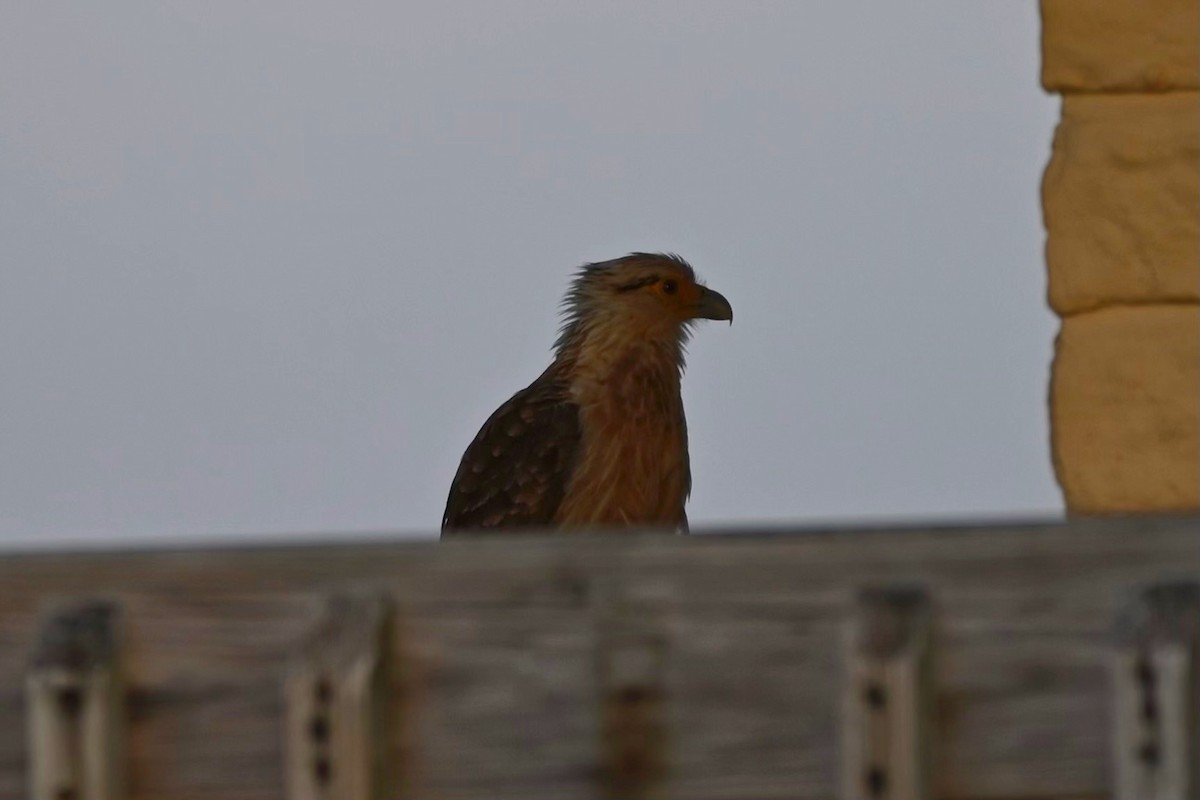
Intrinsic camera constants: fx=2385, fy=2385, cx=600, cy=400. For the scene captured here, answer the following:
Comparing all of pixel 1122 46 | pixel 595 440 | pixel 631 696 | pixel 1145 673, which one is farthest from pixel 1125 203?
pixel 595 440

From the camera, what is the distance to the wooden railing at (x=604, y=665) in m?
2.67

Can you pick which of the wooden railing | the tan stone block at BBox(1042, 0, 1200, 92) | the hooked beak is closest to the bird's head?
the hooked beak

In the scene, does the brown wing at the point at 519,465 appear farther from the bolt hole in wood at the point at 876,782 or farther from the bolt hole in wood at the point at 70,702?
the bolt hole in wood at the point at 876,782

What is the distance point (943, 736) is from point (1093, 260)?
64.1 inches

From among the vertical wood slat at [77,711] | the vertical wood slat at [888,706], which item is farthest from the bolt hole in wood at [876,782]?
the vertical wood slat at [77,711]

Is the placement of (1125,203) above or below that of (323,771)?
above

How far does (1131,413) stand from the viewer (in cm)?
404

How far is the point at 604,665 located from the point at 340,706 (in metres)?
0.31

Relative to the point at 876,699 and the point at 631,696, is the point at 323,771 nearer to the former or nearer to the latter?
the point at 631,696

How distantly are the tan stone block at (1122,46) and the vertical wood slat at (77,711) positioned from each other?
6.96 feet

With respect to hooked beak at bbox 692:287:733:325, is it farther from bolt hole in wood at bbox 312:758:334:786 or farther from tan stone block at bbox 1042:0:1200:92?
bolt hole in wood at bbox 312:758:334:786

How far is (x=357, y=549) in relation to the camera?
9.23ft

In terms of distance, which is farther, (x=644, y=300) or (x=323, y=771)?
(x=644, y=300)

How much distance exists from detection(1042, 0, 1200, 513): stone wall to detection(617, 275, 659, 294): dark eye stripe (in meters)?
3.75
